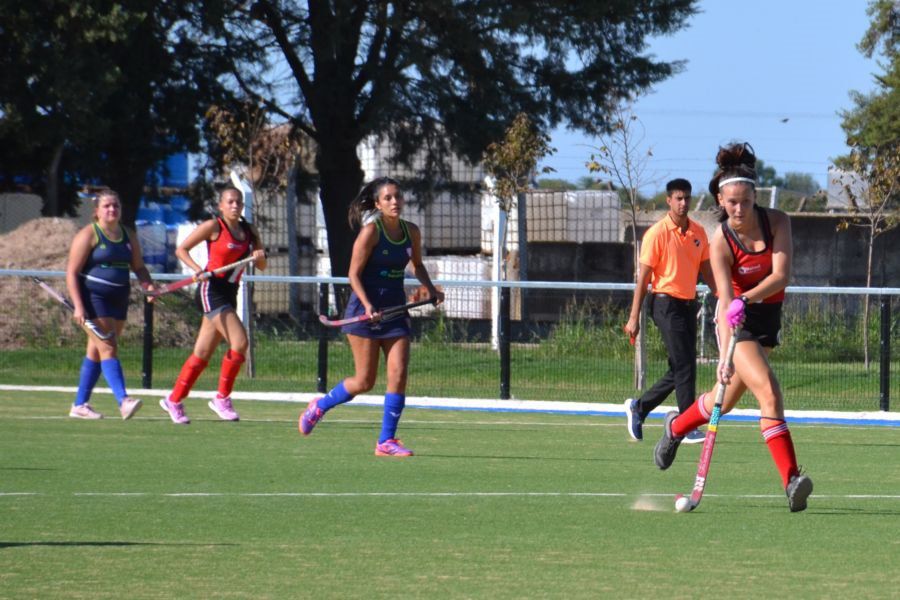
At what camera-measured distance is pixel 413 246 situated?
11.5 m

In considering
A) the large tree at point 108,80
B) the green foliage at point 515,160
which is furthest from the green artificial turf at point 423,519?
the large tree at point 108,80

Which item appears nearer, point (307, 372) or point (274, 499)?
point (274, 499)

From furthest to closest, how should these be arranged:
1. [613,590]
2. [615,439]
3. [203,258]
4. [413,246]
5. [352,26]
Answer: [203,258]
[352,26]
[615,439]
[413,246]
[613,590]

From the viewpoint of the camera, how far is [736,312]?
8.11 meters

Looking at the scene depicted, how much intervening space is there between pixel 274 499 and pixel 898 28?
2990 cm

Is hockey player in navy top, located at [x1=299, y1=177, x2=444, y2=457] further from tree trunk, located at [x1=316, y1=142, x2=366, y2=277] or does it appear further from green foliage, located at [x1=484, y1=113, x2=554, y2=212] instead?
tree trunk, located at [x1=316, y1=142, x2=366, y2=277]

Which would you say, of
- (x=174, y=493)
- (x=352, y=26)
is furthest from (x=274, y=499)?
(x=352, y=26)

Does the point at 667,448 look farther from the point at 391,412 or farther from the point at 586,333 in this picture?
the point at 586,333

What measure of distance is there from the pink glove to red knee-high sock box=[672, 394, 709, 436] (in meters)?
1.06

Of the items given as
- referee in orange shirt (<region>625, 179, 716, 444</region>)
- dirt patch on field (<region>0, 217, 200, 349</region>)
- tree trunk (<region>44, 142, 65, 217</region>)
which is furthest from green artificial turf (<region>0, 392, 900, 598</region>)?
tree trunk (<region>44, 142, 65, 217</region>)

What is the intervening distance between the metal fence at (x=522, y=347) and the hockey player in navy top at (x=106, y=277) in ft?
→ 15.7

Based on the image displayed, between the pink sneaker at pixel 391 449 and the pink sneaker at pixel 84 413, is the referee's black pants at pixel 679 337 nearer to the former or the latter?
the pink sneaker at pixel 391 449

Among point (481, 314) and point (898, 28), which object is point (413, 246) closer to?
point (481, 314)

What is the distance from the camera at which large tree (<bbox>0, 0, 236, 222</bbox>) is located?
26297 mm
